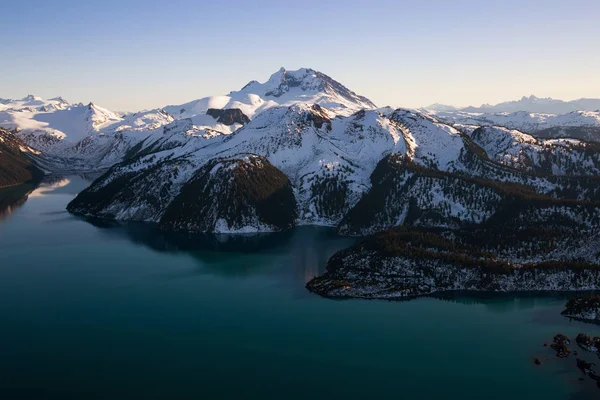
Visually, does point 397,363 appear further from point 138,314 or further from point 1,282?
point 1,282

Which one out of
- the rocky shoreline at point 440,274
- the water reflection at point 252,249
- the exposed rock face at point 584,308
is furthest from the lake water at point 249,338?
the rocky shoreline at point 440,274

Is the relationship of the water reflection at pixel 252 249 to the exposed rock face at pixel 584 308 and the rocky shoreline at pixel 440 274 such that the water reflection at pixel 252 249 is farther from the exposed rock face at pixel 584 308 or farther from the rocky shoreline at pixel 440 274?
the exposed rock face at pixel 584 308

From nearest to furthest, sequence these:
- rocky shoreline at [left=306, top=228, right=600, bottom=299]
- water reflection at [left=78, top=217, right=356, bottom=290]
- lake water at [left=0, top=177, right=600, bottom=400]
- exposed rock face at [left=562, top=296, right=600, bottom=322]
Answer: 1. lake water at [left=0, top=177, right=600, bottom=400]
2. exposed rock face at [left=562, top=296, right=600, bottom=322]
3. rocky shoreline at [left=306, top=228, right=600, bottom=299]
4. water reflection at [left=78, top=217, right=356, bottom=290]

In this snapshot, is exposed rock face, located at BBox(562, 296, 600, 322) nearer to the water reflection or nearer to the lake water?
the lake water

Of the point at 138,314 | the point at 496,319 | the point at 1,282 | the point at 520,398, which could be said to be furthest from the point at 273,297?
the point at 1,282

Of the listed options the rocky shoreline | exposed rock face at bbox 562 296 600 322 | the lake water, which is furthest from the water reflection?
exposed rock face at bbox 562 296 600 322
